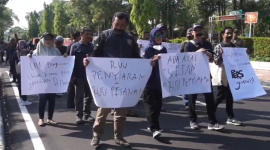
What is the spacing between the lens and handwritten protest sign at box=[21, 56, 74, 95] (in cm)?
602

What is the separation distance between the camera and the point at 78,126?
6.27 m

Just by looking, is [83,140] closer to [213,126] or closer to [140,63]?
[140,63]

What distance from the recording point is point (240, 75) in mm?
5898

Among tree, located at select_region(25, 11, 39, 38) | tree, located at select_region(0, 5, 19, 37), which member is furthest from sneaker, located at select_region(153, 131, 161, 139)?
tree, located at select_region(25, 11, 39, 38)

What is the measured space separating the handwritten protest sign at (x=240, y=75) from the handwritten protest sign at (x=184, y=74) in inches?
20.7

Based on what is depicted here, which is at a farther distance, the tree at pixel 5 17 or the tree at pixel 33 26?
the tree at pixel 33 26

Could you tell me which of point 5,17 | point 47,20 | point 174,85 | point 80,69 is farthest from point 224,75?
point 47,20

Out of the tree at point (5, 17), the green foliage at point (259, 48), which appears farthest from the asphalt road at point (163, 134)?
the tree at point (5, 17)

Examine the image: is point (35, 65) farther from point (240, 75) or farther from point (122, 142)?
point (240, 75)

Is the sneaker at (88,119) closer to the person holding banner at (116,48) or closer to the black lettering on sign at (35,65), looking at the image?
the black lettering on sign at (35,65)

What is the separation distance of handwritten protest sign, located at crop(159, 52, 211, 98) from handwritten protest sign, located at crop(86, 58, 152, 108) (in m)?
0.50

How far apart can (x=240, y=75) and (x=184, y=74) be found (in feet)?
3.79

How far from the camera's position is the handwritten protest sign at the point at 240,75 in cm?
578

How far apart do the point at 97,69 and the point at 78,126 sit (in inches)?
73.2
